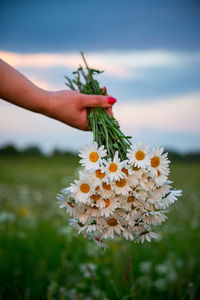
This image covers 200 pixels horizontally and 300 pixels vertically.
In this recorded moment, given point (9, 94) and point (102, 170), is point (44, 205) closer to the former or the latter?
point (9, 94)

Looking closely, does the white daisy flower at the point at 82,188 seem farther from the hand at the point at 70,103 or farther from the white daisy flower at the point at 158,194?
the hand at the point at 70,103

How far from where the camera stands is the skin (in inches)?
71.1

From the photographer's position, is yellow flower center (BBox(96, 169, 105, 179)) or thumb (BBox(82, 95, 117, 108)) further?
thumb (BBox(82, 95, 117, 108))

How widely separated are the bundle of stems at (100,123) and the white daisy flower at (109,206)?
0.24 m

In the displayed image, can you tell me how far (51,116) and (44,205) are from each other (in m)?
4.28

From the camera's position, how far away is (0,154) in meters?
15.0

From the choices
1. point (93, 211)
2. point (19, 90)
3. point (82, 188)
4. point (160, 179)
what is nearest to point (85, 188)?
point (82, 188)

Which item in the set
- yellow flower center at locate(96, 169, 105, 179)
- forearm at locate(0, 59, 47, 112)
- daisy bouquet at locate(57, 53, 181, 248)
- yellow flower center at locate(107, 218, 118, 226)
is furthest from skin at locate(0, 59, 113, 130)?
yellow flower center at locate(107, 218, 118, 226)

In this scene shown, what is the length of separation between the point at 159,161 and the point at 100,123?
0.46 meters

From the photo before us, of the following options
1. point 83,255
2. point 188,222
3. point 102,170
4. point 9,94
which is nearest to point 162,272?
point 83,255

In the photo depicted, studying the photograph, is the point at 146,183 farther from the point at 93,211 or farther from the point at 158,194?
the point at 93,211

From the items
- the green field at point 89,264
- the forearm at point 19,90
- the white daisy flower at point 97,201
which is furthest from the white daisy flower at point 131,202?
the forearm at point 19,90

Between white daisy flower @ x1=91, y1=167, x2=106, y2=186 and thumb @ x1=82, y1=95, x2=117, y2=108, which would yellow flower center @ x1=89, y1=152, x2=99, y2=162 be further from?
thumb @ x1=82, y1=95, x2=117, y2=108

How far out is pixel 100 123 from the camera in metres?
1.78
